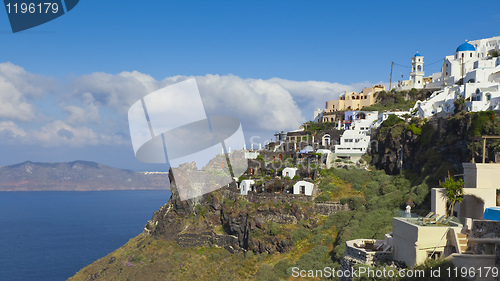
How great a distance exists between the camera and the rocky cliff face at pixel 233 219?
36562 mm

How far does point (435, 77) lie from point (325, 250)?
124 feet

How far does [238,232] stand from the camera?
38.8m

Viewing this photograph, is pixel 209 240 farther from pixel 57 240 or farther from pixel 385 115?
pixel 57 240

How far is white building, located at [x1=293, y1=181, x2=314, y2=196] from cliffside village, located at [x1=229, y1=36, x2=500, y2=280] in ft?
0.27

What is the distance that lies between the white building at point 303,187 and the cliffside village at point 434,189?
0.27 feet

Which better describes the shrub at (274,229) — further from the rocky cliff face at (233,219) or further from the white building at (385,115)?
the white building at (385,115)

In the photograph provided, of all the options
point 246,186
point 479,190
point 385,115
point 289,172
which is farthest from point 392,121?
point 479,190

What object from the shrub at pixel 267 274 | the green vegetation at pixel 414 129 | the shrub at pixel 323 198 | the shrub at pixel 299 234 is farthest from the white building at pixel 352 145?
the shrub at pixel 267 274

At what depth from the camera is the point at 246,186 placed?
139ft

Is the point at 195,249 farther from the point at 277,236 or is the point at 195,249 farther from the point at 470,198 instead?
the point at 470,198

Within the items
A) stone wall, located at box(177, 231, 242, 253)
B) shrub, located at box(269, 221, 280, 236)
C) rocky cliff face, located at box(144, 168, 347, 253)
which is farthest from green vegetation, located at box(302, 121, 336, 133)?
shrub, located at box(269, 221, 280, 236)

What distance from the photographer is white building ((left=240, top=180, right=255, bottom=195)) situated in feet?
139

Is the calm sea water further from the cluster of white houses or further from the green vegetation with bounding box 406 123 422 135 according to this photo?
the cluster of white houses

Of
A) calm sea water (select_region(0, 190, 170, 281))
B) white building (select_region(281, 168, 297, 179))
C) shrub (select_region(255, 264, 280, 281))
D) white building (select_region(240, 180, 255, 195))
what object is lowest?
calm sea water (select_region(0, 190, 170, 281))
